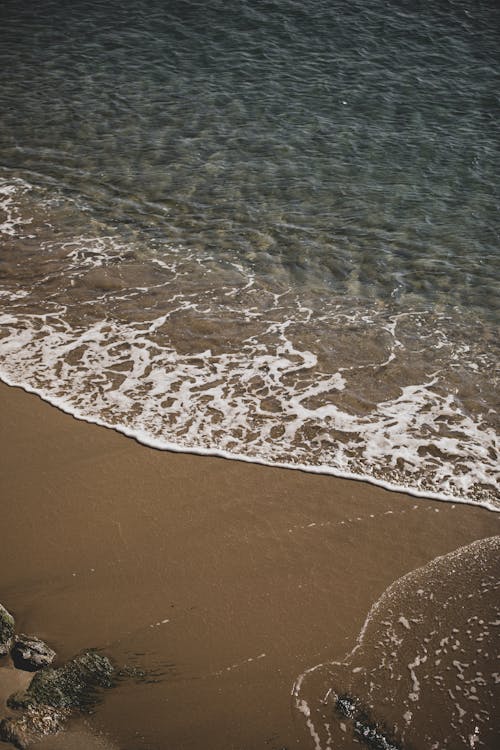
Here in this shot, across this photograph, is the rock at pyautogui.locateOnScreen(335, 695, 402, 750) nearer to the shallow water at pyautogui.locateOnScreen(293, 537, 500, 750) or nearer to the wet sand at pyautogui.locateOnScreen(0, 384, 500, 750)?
the shallow water at pyautogui.locateOnScreen(293, 537, 500, 750)

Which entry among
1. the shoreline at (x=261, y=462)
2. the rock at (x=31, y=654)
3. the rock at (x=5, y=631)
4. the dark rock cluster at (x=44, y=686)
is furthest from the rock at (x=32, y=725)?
the shoreline at (x=261, y=462)

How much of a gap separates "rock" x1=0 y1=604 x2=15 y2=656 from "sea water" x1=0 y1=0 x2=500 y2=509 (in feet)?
6.80

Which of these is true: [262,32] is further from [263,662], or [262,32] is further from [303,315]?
[263,662]

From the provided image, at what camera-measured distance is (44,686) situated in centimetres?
366

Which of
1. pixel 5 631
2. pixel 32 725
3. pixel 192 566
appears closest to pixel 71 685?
pixel 32 725

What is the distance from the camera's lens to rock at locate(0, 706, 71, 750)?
340 centimetres

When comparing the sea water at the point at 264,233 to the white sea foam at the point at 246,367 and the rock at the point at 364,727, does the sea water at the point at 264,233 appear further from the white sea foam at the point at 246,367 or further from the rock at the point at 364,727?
the rock at the point at 364,727

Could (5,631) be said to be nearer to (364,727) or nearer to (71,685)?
(71,685)

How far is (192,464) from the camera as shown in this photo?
5598 millimetres

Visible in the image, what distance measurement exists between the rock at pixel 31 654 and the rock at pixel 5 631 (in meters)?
0.04

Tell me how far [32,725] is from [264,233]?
745 cm

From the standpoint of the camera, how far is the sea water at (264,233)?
248 inches

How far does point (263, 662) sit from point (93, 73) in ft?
46.1

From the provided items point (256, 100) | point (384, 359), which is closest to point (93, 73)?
point (256, 100)
